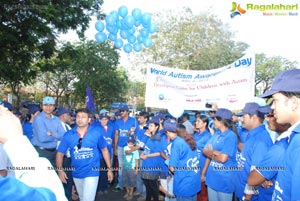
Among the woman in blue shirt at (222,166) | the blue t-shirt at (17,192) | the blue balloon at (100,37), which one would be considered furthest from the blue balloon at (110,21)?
the blue t-shirt at (17,192)

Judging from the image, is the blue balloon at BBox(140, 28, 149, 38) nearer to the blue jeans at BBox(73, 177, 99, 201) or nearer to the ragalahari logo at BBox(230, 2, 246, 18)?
the ragalahari logo at BBox(230, 2, 246, 18)

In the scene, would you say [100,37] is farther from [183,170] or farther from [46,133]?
[183,170]

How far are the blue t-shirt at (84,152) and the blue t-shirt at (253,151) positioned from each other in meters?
2.31

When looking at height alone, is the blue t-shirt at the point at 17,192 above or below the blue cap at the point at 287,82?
below

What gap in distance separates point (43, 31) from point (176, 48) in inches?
704

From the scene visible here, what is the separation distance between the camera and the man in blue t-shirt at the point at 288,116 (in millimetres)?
1810

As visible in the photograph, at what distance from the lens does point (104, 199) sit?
24.3 feet

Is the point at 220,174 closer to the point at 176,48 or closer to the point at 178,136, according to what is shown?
the point at 178,136

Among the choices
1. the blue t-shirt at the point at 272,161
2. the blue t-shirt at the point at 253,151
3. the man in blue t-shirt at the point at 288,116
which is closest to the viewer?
the man in blue t-shirt at the point at 288,116

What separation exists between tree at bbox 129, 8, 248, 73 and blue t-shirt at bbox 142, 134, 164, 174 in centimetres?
2059

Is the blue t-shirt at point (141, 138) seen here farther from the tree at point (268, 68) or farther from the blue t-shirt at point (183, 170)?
the tree at point (268, 68)

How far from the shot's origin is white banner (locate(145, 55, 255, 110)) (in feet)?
23.3

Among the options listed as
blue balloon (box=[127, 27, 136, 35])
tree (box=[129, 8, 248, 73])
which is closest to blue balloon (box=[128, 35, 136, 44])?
blue balloon (box=[127, 27, 136, 35])

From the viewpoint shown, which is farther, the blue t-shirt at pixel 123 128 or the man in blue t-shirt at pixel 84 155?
the blue t-shirt at pixel 123 128
